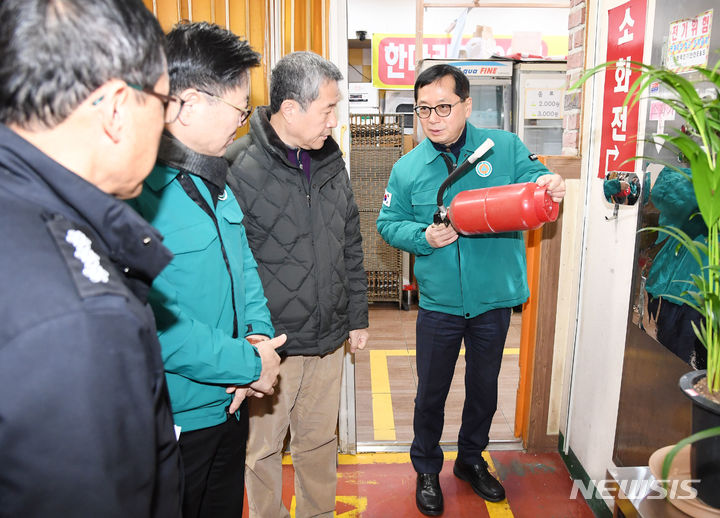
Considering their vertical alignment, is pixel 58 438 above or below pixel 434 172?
below

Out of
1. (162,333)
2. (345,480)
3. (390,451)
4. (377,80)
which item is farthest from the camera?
(377,80)

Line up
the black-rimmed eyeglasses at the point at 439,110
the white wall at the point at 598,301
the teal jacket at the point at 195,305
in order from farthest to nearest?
the black-rimmed eyeglasses at the point at 439,110 < the white wall at the point at 598,301 < the teal jacket at the point at 195,305

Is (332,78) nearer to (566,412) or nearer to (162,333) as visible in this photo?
(162,333)

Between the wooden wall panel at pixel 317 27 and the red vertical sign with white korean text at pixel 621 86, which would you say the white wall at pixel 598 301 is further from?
the wooden wall panel at pixel 317 27

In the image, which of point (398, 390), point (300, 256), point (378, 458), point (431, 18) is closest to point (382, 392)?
point (398, 390)

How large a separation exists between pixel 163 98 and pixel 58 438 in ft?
1.63

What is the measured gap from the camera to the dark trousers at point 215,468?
53.1 inches

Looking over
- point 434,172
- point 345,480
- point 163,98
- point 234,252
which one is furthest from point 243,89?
point 345,480

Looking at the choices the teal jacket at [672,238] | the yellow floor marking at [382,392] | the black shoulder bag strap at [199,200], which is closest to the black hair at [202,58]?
the black shoulder bag strap at [199,200]

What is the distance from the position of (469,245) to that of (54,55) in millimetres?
1661

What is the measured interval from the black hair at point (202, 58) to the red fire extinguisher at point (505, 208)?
3.02 feet

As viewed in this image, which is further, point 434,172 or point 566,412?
point 566,412

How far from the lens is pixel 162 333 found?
116cm

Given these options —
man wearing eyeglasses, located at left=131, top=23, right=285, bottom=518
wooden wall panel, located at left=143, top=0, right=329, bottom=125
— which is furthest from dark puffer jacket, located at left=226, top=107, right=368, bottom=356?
wooden wall panel, located at left=143, top=0, right=329, bottom=125
